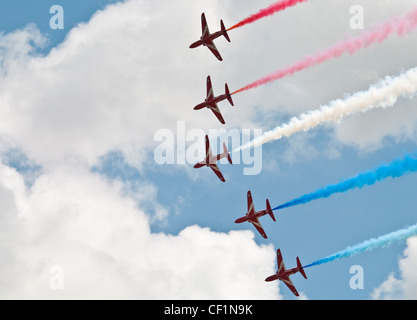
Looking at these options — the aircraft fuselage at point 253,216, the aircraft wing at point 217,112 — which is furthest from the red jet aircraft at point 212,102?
the aircraft fuselage at point 253,216

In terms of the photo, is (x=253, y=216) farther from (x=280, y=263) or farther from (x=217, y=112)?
(x=217, y=112)

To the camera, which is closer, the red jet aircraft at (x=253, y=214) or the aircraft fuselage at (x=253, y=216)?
the red jet aircraft at (x=253, y=214)

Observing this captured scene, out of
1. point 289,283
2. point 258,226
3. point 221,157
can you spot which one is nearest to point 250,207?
point 258,226

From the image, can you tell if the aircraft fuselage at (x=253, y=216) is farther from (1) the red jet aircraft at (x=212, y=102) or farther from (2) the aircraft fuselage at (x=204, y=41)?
(2) the aircraft fuselage at (x=204, y=41)

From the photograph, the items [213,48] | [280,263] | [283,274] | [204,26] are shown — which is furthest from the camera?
[213,48]

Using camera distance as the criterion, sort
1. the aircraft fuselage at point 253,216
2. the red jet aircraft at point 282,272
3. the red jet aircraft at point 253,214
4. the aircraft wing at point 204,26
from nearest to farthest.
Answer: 1. the red jet aircraft at point 282,272
2. the red jet aircraft at point 253,214
3. the aircraft fuselage at point 253,216
4. the aircraft wing at point 204,26

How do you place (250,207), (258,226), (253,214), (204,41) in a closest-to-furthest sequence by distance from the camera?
(204,41) < (253,214) < (250,207) < (258,226)

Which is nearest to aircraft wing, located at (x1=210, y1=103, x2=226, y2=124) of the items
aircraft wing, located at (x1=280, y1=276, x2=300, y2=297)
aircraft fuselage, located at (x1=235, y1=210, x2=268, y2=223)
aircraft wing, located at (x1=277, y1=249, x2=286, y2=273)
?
aircraft fuselage, located at (x1=235, y1=210, x2=268, y2=223)

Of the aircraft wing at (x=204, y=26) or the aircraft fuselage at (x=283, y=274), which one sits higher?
the aircraft wing at (x=204, y=26)

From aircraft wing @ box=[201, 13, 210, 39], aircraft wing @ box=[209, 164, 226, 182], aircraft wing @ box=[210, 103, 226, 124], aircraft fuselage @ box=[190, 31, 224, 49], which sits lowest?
aircraft wing @ box=[209, 164, 226, 182]

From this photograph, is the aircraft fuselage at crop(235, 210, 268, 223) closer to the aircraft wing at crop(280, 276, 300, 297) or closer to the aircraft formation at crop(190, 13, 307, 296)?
the aircraft formation at crop(190, 13, 307, 296)

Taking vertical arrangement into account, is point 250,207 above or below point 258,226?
above

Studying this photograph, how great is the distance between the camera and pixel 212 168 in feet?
266
